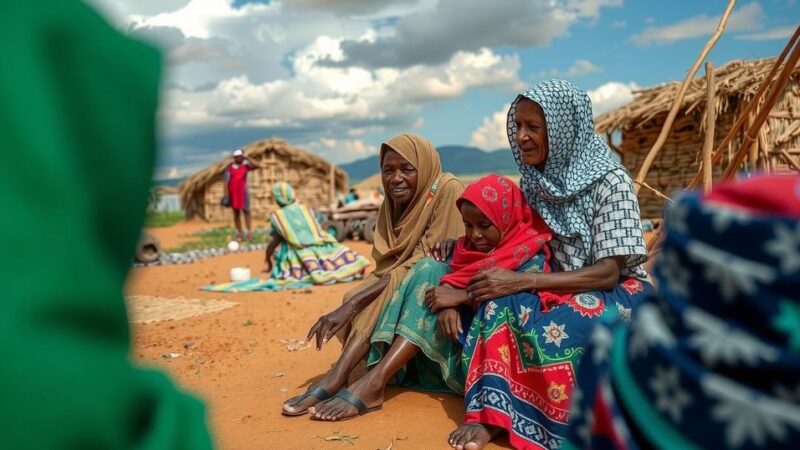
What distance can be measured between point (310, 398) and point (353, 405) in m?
0.29

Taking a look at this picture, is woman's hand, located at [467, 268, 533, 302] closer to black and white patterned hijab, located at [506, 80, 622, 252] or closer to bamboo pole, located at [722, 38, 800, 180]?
black and white patterned hijab, located at [506, 80, 622, 252]

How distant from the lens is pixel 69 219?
29.0 inches

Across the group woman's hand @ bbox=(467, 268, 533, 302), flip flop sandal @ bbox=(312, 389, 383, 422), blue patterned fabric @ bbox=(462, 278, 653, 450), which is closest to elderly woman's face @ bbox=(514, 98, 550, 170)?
woman's hand @ bbox=(467, 268, 533, 302)

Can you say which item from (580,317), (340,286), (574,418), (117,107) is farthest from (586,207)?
(340,286)

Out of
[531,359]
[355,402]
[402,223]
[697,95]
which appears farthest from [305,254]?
[697,95]

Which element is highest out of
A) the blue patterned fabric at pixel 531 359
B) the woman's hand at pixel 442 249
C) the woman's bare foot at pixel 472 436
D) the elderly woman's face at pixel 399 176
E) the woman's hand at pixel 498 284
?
the elderly woman's face at pixel 399 176

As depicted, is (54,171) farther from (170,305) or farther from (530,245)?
(170,305)

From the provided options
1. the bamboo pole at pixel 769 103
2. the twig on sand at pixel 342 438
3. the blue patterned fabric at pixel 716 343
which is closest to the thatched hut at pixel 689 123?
the bamboo pole at pixel 769 103

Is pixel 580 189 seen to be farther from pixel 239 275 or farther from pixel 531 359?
pixel 239 275

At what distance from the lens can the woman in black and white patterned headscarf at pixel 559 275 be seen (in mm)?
3227

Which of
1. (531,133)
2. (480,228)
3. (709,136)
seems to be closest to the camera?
(531,133)

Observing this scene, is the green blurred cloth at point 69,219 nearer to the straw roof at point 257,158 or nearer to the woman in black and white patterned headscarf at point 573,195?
the woman in black and white patterned headscarf at point 573,195

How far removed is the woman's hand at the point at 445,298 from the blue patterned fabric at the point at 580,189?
1.85 feet

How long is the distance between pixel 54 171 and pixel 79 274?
0.38ft
